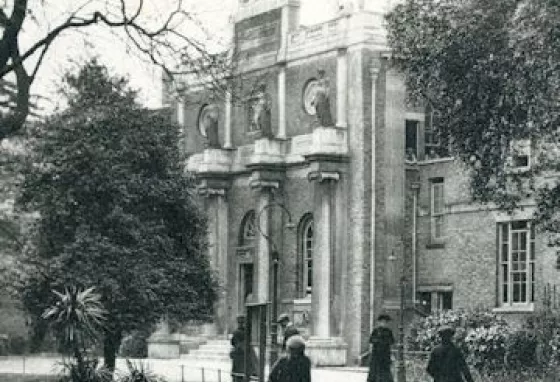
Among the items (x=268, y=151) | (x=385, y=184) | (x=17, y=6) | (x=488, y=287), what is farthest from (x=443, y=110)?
(x=268, y=151)

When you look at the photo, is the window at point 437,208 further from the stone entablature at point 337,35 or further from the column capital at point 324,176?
the stone entablature at point 337,35

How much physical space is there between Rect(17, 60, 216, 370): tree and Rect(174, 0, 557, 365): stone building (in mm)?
9404

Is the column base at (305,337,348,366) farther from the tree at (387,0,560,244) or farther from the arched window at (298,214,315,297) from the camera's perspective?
the tree at (387,0,560,244)

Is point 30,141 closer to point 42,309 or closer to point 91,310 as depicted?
point 42,309

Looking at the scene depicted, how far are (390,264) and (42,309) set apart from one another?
14091mm

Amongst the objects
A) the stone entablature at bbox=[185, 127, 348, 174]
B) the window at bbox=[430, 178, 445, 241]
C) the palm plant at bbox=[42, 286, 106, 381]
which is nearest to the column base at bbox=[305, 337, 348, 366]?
the window at bbox=[430, 178, 445, 241]

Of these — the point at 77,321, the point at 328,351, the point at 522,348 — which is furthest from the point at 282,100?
the point at 77,321

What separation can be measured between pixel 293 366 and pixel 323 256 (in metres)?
25.0

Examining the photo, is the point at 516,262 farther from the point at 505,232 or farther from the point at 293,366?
the point at 293,366

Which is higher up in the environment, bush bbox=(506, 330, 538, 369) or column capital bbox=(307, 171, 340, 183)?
column capital bbox=(307, 171, 340, 183)

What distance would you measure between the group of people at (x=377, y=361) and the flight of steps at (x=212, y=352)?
67.5ft

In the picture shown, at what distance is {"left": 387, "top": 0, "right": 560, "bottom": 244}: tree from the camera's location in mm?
18969

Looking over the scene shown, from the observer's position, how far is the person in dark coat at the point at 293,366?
14.1 metres

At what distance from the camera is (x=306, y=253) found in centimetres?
4175
